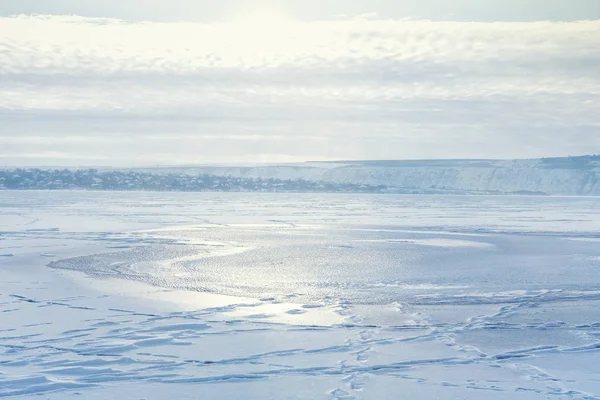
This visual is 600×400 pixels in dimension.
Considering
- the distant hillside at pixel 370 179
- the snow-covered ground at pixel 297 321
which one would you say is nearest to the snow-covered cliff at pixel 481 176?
the distant hillside at pixel 370 179

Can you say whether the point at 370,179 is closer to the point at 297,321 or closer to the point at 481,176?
the point at 481,176

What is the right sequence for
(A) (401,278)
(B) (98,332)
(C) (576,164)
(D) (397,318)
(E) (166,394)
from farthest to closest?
(C) (576,164), (A) (401,278), (D) (397,318), (B) (98,332), (E) (166,394)

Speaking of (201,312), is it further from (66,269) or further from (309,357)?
(66,269)

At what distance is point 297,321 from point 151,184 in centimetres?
7489

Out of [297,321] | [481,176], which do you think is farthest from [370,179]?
[297,321]

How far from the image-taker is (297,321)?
7.46m

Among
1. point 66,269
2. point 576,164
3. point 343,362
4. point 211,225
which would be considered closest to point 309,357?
point 343,362

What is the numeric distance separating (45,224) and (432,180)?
296ft

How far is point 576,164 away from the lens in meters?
99.7

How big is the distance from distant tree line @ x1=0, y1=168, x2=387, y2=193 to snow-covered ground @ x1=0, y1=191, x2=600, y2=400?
61776mm

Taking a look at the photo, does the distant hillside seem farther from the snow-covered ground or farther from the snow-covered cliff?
the snow-covered ground

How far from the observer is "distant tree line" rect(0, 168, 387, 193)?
75.9 m

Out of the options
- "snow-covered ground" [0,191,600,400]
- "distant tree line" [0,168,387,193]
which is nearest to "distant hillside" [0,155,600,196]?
"distant tree line" [0,168,387,193]

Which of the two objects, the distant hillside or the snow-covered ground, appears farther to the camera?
the distant hillside
